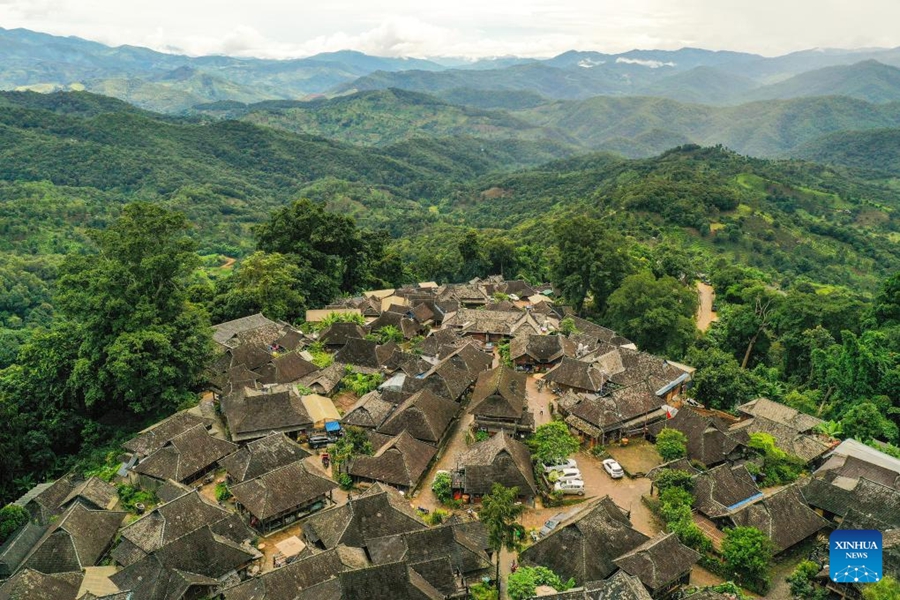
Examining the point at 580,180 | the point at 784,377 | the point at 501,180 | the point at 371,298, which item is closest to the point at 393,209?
the point at 501,180

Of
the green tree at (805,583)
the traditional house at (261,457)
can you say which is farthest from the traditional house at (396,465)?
the green tree at (805,583)

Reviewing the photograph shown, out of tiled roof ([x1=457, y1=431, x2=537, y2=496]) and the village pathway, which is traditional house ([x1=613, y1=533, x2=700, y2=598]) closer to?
tiled roof ([x1=457, y1=431, x2=537, y2=496])

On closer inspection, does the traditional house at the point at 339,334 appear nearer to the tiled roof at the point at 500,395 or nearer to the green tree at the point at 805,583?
the tiled roof at the point at 500,395

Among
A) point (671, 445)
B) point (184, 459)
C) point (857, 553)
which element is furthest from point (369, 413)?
point (857, 553)

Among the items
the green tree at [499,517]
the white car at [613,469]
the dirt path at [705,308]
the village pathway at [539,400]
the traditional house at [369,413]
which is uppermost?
the green tree at [499,517]

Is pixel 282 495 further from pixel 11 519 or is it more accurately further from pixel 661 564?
pixel 661 564

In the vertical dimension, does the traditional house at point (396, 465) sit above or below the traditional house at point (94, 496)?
above
